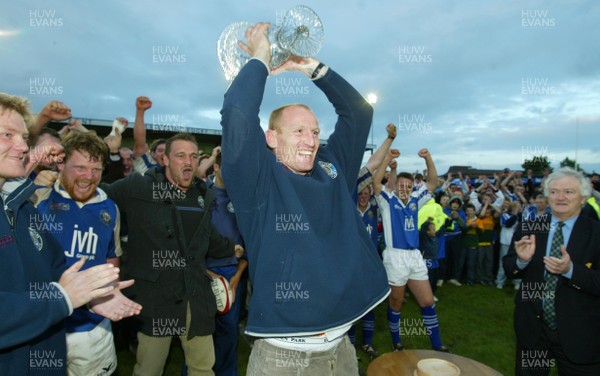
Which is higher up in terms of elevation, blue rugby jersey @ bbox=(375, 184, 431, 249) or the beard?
the beard

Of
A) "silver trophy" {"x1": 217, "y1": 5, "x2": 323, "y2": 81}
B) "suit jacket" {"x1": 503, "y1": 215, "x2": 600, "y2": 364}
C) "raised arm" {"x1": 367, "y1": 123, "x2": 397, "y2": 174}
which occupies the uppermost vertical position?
"silver trophy" {"x1": 217, "y1": 5, "x2": 323, "y2": 81}

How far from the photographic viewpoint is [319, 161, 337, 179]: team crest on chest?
87.1 inches

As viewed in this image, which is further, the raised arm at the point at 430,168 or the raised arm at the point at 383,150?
the raised arm at the point at 430,168

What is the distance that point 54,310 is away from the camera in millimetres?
1704

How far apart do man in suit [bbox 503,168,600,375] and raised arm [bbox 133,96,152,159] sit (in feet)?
14.2

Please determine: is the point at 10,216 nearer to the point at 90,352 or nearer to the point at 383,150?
the point at 90,352

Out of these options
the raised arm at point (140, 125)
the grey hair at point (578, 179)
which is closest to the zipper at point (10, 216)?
the raised arm at point (140, 125)

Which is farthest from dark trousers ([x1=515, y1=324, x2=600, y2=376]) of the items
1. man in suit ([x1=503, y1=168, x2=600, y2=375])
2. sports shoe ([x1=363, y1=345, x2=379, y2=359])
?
sports shoe ([x1=363, y1=345, x2=379, y2=359])

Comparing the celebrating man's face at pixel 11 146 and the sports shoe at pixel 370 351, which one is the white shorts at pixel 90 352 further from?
the sports shoe at pixel 370 351

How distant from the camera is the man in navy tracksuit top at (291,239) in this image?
1.77 m

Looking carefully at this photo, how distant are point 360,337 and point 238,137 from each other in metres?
5.86

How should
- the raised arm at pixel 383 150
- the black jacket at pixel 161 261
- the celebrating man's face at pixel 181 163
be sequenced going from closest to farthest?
1. the black jacket at pixel 161 261
2. the celebrating man's face at pixel 181 163
3. the raised arm at pixel 383 150

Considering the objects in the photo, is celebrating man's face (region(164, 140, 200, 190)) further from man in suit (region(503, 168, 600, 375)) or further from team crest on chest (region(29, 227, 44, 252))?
man in suit (region(503, 168, 600, 375))

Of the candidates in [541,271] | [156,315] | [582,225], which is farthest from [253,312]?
[582,225]
